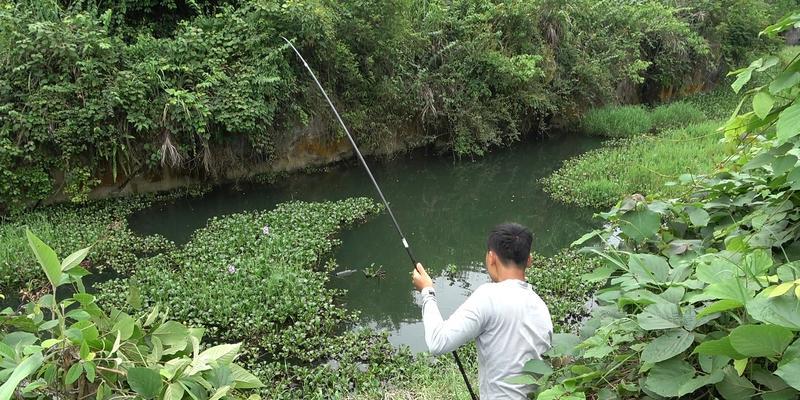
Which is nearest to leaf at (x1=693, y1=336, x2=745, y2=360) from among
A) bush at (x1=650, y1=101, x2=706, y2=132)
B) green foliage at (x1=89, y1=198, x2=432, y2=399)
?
green foliage at (x1=89, y1=198, x2=432, y2=399)

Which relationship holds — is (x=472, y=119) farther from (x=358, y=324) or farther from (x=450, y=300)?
(x=358, y=324)

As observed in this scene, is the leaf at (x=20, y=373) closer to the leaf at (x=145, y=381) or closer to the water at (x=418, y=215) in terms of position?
the leaf at (x=145, y=381)

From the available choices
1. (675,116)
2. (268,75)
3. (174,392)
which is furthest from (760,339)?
(675,116)

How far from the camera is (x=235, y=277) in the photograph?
6.23 metres

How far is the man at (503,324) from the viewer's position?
2432 mm

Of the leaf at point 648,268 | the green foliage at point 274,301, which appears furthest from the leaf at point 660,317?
the green foliage at point 274,301

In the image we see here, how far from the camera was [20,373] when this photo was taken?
68.8 inches

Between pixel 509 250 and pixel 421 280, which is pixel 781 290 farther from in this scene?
pixel 421 280

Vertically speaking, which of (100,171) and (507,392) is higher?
(507,392)

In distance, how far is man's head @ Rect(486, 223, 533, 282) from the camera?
2.52 meters

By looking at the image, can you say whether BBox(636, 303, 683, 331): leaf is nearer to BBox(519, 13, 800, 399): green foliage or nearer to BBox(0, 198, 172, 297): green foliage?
BBox(519, 13, 800, 399): green foliage

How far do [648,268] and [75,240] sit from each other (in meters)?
6.91

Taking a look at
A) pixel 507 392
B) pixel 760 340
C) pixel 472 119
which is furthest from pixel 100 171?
pixel 760 340

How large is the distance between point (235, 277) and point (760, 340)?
5.51 m
